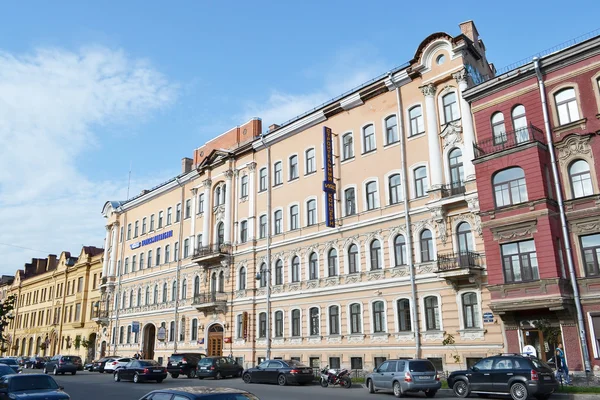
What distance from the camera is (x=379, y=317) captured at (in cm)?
3150

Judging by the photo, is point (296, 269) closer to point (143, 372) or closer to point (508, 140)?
point (143, 372)

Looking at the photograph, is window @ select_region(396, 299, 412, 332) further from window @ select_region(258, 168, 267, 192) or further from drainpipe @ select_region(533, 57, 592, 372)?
window @ select_region(258, 168, 267, 192)

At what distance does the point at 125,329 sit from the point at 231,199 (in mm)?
22173

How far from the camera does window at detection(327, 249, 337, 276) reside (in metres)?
34.8

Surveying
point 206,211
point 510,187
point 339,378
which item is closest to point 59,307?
point 206,211

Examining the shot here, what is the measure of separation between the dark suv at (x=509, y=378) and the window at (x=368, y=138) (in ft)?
56.8

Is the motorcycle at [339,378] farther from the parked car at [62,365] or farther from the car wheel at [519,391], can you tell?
the parked car at [62,365]

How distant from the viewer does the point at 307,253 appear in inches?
1444

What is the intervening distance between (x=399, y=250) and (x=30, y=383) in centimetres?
2083

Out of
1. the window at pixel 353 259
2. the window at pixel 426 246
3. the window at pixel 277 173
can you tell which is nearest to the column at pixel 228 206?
the window at pixel 277 173

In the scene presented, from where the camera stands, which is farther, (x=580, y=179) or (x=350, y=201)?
(x=350, y=201)

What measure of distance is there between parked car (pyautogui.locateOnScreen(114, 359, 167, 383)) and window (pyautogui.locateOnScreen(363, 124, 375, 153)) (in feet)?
61.1

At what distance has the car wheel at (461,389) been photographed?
66.7ft

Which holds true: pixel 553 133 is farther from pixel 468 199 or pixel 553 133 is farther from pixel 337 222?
pixel 337 222
